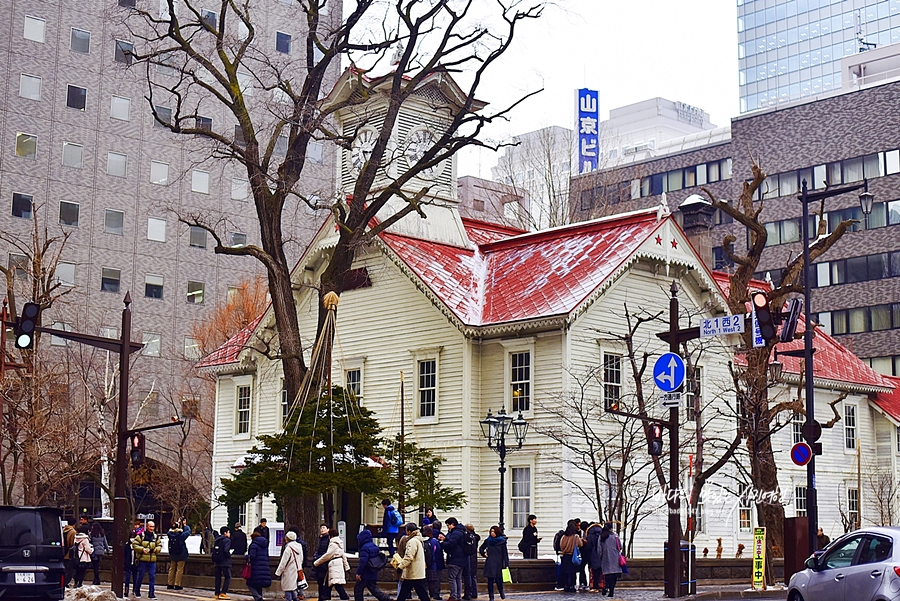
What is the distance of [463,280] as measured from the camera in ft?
131

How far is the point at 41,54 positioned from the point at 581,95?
4768 cm

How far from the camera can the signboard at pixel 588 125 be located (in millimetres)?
96062

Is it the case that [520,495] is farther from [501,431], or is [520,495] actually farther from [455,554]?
[455,554]

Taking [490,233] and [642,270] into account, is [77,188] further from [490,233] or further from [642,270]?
[642,270]

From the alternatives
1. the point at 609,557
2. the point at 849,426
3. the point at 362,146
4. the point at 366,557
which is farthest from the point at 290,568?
the point at 849,426

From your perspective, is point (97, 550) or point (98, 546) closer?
point (97, 550)

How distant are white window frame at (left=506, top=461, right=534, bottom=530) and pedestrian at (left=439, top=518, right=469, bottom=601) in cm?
1022

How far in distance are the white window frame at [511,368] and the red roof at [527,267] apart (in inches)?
33.6

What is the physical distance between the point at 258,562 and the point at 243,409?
2116cm

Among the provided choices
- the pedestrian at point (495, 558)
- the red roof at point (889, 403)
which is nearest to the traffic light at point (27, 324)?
the pedestrian at point (495, 558)

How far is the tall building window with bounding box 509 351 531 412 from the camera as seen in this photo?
36719 mm

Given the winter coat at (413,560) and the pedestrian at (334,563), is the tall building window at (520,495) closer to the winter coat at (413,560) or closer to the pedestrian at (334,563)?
the winter coat at (413,560)

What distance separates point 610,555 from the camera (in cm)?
2775

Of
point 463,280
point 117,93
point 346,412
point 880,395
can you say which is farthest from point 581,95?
point 346,412
